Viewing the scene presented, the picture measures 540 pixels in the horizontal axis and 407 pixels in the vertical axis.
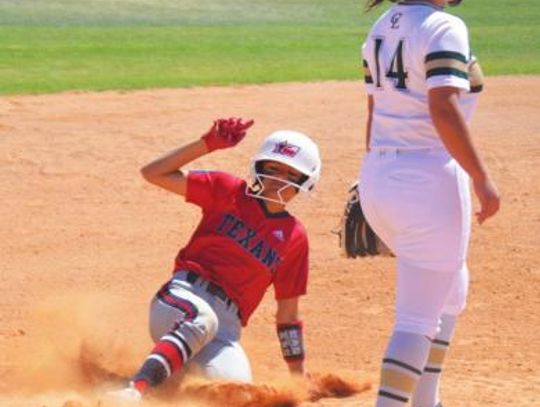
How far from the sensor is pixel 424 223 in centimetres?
465

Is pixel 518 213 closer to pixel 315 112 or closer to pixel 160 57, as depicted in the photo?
pixel 315 112

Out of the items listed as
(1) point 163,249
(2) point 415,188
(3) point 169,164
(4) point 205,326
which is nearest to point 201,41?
(1) point 163,249

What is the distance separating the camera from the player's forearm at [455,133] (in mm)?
4457

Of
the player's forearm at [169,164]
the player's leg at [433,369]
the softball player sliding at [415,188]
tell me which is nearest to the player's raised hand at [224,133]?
the player's forearm at [169,164]

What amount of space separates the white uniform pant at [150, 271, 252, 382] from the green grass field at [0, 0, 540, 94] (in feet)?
30.9

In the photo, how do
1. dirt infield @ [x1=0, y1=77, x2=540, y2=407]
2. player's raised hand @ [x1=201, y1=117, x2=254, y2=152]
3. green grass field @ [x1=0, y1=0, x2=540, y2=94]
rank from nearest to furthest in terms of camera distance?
player's raised hand @ [x1=201, y1=117, x2=254, y2=152]
dirt infield @ [x1=0, y1=77, x2=540, y2=407]
green grass field @ [x1=0, y1=0, x2=540, y2=94]

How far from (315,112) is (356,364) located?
309 inches

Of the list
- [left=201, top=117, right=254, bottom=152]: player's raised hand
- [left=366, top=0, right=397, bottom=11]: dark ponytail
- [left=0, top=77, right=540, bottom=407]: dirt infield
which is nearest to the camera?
[left=366, top=0, right=397, bottom=11]: dark ponytail

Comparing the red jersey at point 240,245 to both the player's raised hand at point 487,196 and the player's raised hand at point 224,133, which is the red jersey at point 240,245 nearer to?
the player's raised hand at point 224,133

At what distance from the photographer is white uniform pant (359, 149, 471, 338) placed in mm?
4660

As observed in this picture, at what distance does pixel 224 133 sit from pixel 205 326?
787mm

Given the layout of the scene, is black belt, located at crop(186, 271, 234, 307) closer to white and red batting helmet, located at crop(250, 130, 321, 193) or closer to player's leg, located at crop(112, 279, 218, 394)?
player's leg, located at crop(112, 279, 218, 394)

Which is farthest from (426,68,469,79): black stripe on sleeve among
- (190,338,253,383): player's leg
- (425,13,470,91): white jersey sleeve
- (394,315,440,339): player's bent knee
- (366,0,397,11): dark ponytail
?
(190,338,253,383): player's leg

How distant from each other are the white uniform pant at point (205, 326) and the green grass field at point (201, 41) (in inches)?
371
